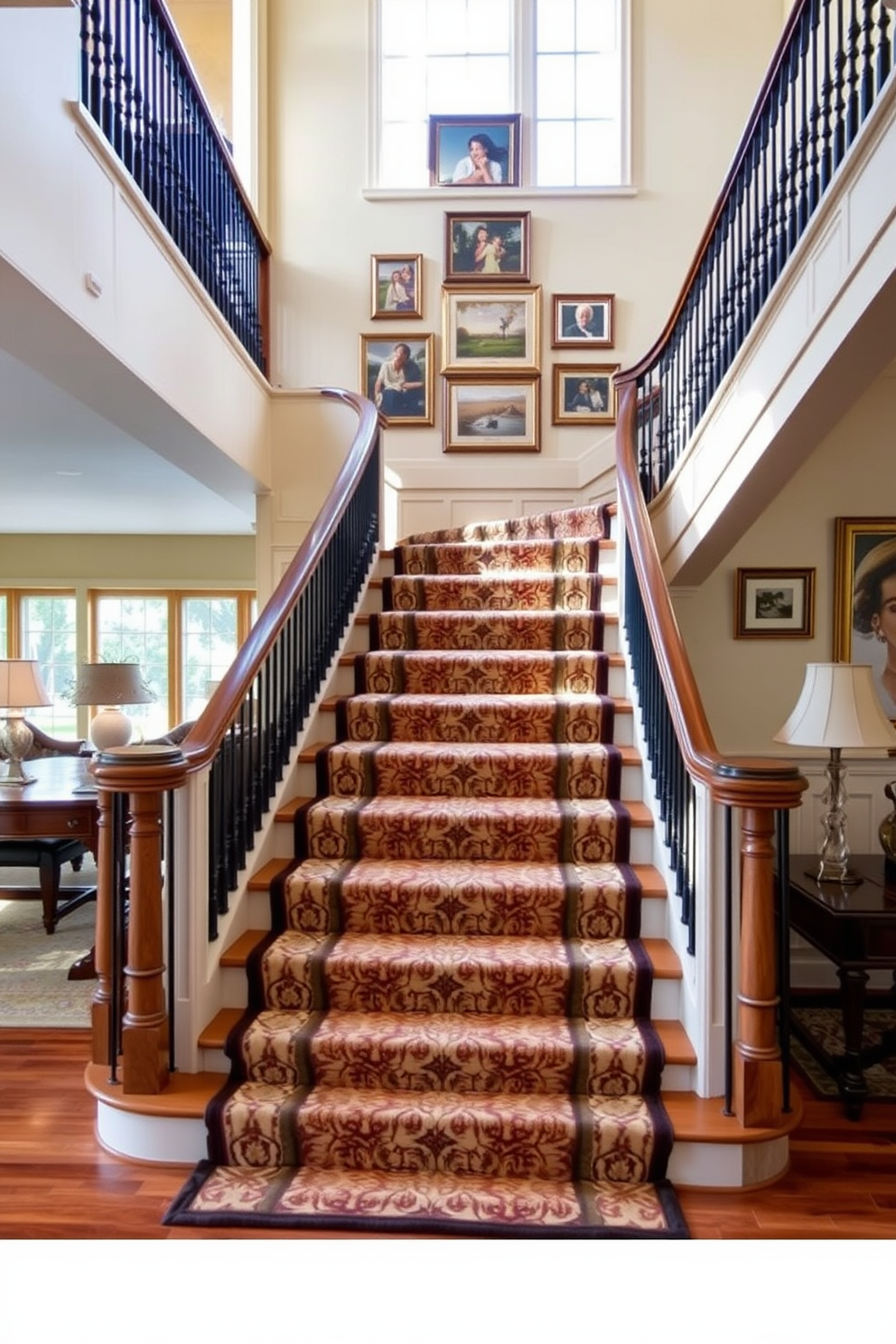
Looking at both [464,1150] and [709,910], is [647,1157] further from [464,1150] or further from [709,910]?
[709,910]

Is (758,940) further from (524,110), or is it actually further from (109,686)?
(524,110)

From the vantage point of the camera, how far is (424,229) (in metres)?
6.12

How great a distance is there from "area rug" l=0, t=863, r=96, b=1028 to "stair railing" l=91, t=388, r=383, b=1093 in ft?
3.90

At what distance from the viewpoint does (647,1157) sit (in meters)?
2.18

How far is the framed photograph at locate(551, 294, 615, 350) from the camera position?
19.9 ft

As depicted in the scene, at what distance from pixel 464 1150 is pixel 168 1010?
892 mm

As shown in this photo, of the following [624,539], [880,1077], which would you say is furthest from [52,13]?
[880,1077]

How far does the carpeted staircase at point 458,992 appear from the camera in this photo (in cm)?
215

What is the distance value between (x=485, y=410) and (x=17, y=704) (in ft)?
11.7

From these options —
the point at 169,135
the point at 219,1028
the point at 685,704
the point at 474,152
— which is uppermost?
the point at 474,152

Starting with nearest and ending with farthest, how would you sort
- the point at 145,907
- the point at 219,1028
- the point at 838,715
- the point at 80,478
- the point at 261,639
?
1. the point at 145,907
2. the point at 219,1028
3. the point at 261,639
4. the point at 838,715
5. the point at 80,478

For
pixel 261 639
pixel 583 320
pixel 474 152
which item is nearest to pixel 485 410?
pixel 583 320

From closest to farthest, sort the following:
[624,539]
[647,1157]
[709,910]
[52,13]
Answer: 1. [647,1157]
2. [709,910]
3. [52,13]
4. [624,539]

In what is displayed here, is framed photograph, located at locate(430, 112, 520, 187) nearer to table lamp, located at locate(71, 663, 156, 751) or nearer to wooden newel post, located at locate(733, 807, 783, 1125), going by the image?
table lamp, located at locate(71, 663, 156, 751)
